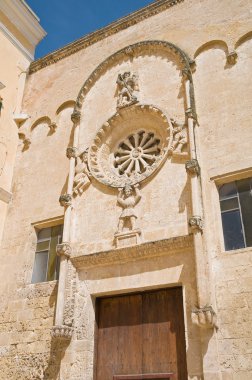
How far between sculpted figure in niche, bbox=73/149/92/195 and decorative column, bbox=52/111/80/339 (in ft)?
0.28

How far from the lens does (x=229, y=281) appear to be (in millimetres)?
6113

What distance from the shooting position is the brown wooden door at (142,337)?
6.35 meters

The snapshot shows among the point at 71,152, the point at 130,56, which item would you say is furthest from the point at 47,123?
the point at 130,56

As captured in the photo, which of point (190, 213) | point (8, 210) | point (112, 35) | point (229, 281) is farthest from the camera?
point (112, 35)

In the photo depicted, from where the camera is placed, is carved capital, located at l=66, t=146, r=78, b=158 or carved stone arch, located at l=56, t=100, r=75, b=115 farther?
carved stone arch, located at l=56, t=100, r=75, b=115

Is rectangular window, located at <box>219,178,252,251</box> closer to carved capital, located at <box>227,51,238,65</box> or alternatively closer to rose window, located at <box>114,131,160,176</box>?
rose window, located at <box>114,131,160,176</box>

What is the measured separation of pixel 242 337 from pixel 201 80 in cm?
497

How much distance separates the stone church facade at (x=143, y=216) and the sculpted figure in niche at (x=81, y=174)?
26mm

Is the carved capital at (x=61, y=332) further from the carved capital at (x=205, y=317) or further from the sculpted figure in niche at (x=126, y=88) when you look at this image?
the sculpted figure in niche at (x=126, y=88)

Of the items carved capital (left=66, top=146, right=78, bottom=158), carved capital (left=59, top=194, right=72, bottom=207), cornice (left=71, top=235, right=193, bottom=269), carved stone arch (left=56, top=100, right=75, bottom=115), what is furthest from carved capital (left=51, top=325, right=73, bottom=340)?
carved stone arch (left=56, top=100, right=75, bottom=115)

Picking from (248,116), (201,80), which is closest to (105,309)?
(248,116)

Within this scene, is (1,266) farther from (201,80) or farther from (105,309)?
Result: (201,80)

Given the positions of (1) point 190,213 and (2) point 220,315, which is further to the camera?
(1) point 190,213

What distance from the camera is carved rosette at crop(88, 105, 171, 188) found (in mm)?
8141
